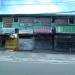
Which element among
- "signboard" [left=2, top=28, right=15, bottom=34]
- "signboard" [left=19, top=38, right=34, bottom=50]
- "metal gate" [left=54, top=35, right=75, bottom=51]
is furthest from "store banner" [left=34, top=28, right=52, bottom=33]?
"signboard" [left=2, top=28, right=15, bottom=34]

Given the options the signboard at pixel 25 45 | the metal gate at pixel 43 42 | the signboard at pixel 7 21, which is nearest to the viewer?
the signboard at pixel 25 45

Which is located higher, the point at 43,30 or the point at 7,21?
the point at 7,21

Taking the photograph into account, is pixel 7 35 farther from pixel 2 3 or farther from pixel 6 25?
pixel 2 3

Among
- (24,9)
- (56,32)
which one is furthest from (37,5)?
(56,32)

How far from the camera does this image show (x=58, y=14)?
38.8m

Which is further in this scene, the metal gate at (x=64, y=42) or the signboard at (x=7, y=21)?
the signboard at (x=7, y=21)

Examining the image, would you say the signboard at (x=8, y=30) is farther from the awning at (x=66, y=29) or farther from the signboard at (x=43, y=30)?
the awning at (x=66, y=29)

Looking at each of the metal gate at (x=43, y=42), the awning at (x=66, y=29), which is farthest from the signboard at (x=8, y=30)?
the awning at (x=66, y=29)

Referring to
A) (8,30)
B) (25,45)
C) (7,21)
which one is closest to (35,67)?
(25,45)

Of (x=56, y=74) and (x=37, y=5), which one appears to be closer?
(x=56, y=74)

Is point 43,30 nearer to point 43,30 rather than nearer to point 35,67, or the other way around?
point 43,30

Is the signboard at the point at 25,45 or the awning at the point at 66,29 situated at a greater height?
the awning at the point at 66,29

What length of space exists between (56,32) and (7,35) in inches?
215

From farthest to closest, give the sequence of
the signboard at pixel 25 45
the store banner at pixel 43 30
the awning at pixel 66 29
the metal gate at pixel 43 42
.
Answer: the metal gate at pixel 43 42
the signboard at pixel 25 45
the store banner at pixel 43 30
the awning at pixel 66 29
